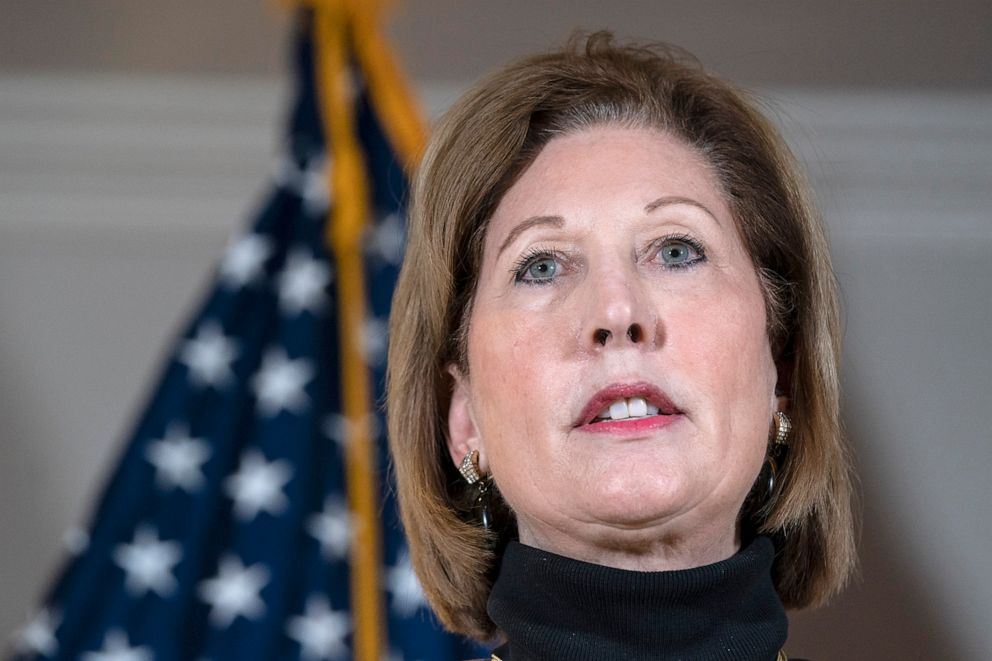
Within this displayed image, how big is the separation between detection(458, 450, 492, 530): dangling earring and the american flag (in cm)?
75

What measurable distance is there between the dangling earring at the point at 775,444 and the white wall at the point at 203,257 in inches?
72.4

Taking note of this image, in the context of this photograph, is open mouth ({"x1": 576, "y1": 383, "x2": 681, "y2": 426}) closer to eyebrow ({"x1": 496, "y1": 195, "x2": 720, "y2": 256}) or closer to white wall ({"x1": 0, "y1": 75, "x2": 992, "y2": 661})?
eyebrow ({"x1": 496, "y1": 195, "x2": 720, "y2": 256})

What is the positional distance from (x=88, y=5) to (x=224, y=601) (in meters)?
1.47

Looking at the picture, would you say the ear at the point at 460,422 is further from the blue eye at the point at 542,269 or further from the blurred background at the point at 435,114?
the blurred background at the point at 435,114

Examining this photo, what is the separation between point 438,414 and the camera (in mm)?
1511

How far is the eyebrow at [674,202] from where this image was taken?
4.35ft

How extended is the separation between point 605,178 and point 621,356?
0.22 meters

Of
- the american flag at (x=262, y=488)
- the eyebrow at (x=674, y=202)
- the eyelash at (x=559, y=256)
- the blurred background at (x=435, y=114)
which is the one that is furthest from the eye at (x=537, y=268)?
the blurred background at (x=435, y=114)

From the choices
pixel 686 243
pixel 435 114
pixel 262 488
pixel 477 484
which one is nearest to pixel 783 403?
pixel 686 243

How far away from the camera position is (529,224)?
53.4 inches

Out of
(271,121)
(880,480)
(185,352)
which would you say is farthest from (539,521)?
(271,121)

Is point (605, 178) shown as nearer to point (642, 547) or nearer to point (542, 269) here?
point (542, 269)

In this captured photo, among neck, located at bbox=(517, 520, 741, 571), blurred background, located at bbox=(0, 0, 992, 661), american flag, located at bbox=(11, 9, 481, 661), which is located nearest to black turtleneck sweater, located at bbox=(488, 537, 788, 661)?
neck, located at bbox=(517, 520, 741, 571)

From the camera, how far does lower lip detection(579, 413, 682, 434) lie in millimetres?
1202
